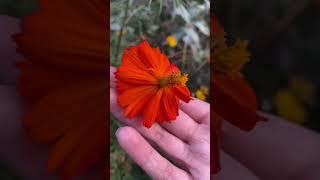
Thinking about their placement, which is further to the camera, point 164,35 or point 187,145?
point 164,35

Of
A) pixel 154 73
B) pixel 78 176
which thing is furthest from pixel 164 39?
pixel 78 176

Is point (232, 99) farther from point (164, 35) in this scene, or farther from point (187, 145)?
point (164, 35)

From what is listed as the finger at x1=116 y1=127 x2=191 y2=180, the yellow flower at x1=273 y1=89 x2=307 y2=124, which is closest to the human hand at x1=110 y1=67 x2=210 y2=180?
the finger at x1=116 y1=127 x2=191 y2=180

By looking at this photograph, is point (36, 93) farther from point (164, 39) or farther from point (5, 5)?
point (164, 39)

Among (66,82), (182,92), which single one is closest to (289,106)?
(182,92)

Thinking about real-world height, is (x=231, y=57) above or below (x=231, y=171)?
above

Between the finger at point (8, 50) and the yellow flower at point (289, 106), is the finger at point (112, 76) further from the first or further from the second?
the yellow flower at point (289, 106)
